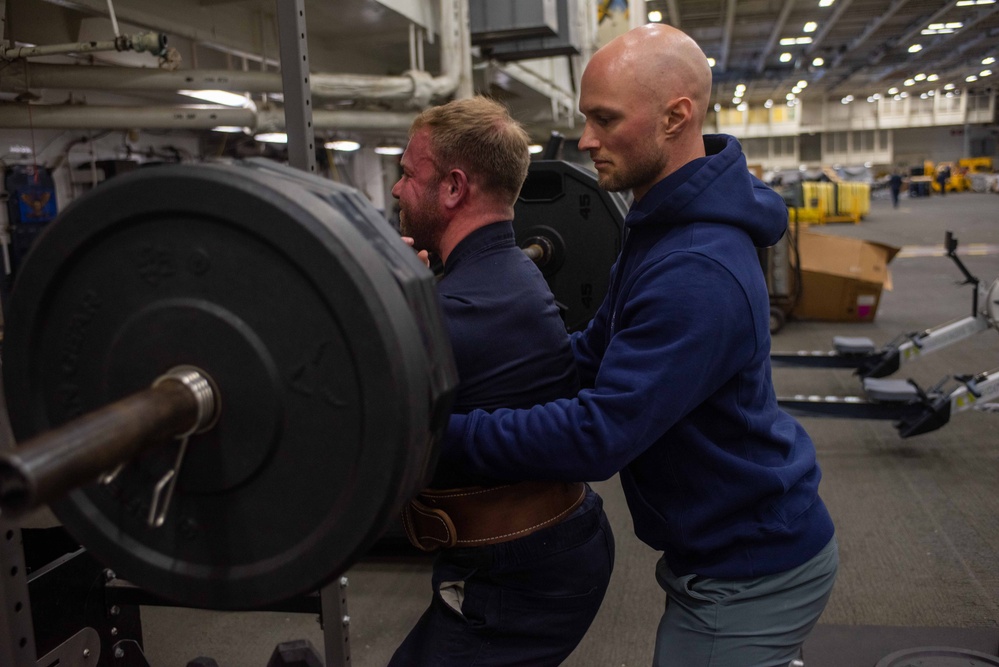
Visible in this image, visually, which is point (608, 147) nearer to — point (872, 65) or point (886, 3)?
point (886, 3)

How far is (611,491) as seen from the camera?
4027 millimetres

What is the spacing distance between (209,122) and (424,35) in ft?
6.04

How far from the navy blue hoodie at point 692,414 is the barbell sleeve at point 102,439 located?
44 cm

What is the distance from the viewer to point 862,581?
2.94 metres

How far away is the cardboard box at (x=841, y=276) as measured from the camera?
7.01 metres

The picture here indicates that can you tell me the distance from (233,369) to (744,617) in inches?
33.8

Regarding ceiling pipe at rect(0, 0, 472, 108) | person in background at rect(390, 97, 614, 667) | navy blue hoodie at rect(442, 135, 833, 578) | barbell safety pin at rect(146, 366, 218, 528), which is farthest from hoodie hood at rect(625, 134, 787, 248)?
ceiling pipe at rect(0, 0, 472, 108)

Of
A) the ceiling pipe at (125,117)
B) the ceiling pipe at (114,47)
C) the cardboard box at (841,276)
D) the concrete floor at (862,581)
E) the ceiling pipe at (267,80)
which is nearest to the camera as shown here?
the concrete floor at (862,581)

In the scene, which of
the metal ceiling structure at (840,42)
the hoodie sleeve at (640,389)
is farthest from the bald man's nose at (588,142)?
the metal ceiling structure at (840,42)

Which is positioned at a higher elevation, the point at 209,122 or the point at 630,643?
the point at 209,122

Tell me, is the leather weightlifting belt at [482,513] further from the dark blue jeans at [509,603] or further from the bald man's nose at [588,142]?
the bald man's nose at [588,142]

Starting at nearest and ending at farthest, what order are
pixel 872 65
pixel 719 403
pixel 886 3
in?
pixel 719 403 → pixel 886 3 → pixel 872 65

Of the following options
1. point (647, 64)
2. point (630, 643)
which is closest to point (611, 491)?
point (630, 643)

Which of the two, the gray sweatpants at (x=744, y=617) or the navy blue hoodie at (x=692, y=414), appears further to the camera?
the gray sweatpants at (x=744, y=617)
